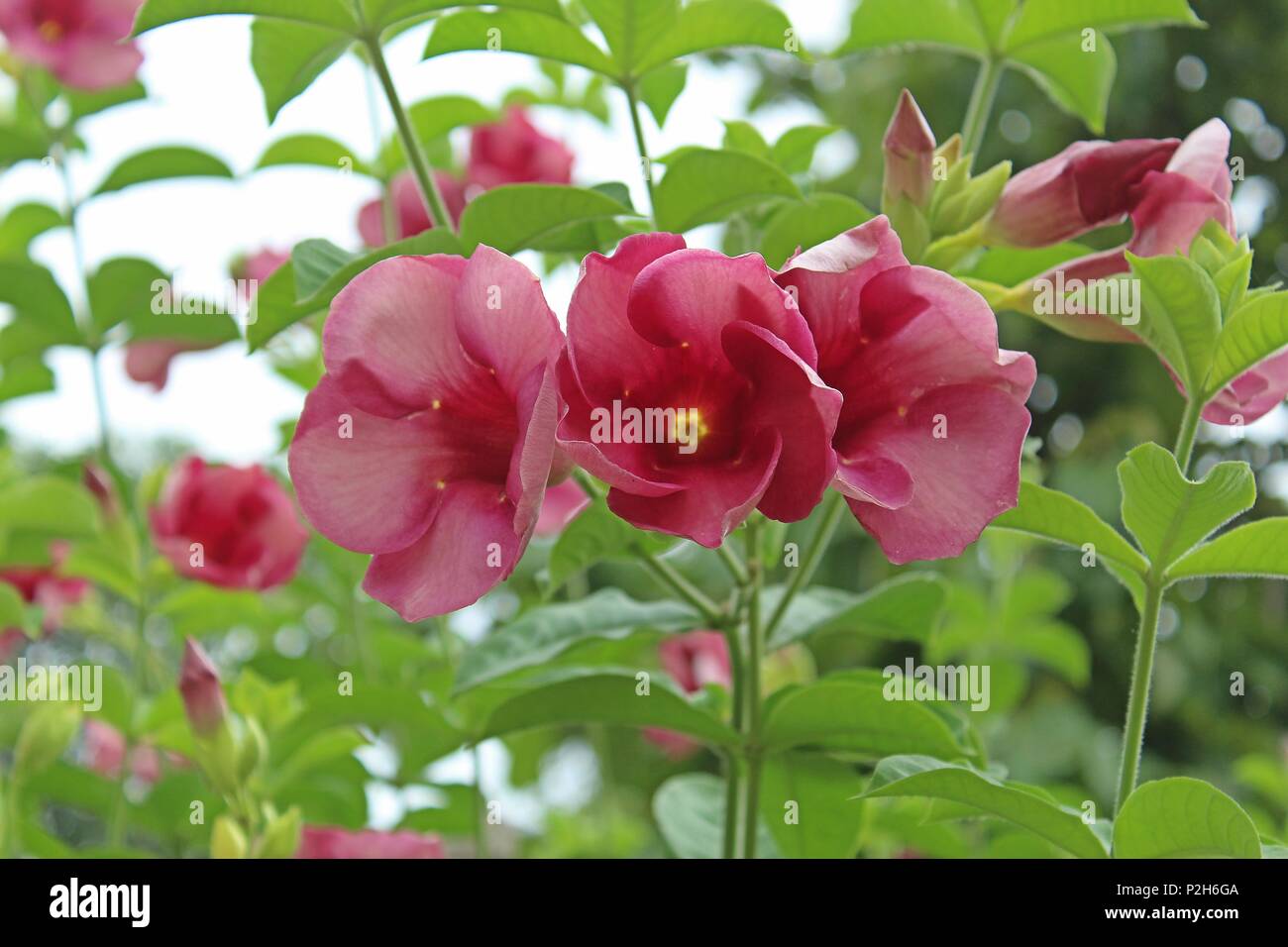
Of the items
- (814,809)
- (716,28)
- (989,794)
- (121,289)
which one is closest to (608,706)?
(814,809)

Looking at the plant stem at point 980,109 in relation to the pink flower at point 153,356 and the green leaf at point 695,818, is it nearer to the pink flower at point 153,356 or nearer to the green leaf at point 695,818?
the green leaf at point 695,818

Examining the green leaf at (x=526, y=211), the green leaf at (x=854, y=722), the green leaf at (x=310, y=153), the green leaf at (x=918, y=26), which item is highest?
the green leaf at (x=310, y=153)

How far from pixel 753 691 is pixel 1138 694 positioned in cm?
27

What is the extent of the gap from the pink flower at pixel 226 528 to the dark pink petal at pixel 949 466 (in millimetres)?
967

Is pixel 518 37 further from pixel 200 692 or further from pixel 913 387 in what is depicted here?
pixel 200 692

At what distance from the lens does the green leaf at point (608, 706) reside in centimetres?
91

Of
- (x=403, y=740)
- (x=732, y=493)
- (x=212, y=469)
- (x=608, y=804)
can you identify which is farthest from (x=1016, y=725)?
(x=732, y=493)

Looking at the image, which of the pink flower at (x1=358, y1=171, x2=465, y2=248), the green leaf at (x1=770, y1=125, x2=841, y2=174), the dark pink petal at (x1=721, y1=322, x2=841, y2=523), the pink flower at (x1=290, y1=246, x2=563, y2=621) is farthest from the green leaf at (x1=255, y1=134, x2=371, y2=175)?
the dark pink petal at (x1=721, y1=322, x2=841, y2=523)

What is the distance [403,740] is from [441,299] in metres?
0.99

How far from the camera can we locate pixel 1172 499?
0.74 metres

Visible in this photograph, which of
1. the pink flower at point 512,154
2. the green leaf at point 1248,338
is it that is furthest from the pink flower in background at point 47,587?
the green leaf at point 1248,338

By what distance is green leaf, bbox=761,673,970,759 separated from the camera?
0.84m

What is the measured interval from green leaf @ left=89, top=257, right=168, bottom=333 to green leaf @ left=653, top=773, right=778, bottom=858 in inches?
32.9

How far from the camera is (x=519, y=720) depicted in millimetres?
951
